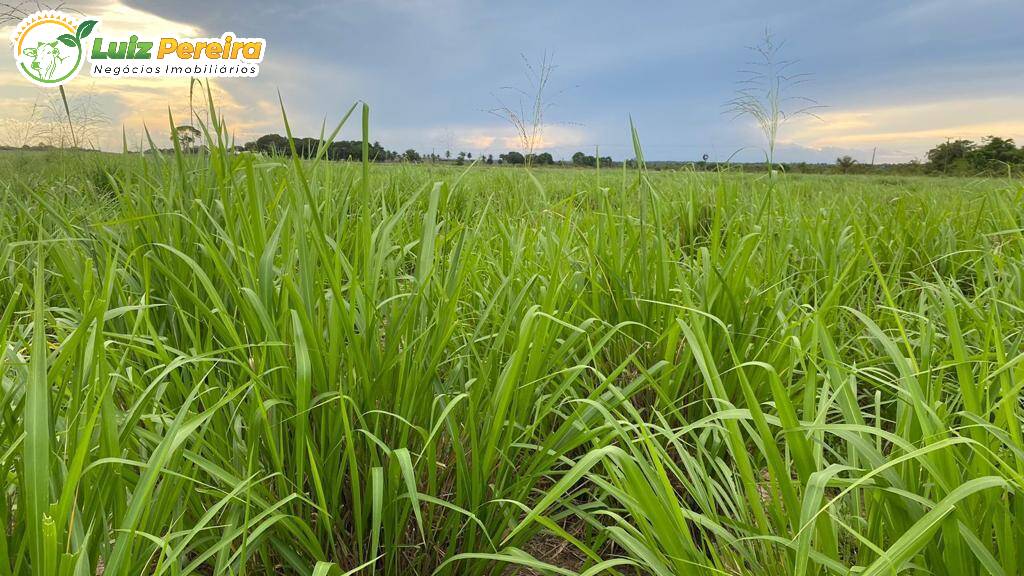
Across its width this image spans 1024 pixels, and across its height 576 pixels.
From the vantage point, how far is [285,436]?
3.38 ft

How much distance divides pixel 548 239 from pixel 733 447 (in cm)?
101

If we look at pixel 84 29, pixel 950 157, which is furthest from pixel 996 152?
pixel 84 29

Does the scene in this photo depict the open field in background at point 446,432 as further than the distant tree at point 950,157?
No

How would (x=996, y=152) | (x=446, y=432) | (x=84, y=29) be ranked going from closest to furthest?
(x=446, y=432) → (x=84, y=29) → (x=996, y=152)

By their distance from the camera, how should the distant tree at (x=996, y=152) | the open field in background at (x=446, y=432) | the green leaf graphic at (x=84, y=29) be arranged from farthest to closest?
the distant tree at (x=996, y=152) < the green leaf graphic at (x=84, y=29) < the open field in background at (x=446, y=432)

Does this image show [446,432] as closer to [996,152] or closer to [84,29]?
[84,29]

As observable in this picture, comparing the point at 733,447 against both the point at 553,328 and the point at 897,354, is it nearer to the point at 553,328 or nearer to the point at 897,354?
the point at 897,354

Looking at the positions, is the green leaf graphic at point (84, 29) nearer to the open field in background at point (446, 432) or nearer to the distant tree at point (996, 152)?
the open field in background at point (446, 432)

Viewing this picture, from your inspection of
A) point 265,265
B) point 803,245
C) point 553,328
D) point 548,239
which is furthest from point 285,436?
point 803,245

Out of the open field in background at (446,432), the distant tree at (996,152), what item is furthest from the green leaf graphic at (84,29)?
the distant tree at (996,152)

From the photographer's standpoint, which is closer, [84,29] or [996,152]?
[84,29]

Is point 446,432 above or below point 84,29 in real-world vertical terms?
below

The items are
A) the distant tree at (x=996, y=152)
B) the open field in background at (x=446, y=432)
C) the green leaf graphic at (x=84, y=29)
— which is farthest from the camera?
the distant tree at (x=996, y=152)

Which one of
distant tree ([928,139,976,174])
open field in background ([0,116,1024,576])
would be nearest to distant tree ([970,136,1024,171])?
distant tree ([928,139,976,174])
